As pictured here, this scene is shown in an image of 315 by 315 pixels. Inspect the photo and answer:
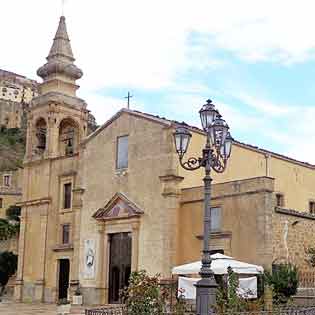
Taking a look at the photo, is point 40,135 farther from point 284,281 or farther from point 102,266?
point 284,281

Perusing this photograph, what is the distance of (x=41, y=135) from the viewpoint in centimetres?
4094

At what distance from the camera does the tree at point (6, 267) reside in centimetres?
4803

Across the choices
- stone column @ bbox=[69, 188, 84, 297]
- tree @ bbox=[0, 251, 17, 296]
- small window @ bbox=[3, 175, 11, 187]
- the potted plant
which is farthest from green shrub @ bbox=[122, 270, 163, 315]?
small window @ bbox=[3, 175, 11, 187]

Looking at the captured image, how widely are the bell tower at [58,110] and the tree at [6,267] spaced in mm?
11661

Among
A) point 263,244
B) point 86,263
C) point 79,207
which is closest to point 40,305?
point 86,263

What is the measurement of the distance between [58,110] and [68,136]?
7.36ft

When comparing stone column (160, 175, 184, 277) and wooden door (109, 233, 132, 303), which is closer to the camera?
stone column (160, 175, 184, 277)

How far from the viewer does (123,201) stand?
33.2m

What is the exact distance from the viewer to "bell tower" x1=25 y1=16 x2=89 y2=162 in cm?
3922

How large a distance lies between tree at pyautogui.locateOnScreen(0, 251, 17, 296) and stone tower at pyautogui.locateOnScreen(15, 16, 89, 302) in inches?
365

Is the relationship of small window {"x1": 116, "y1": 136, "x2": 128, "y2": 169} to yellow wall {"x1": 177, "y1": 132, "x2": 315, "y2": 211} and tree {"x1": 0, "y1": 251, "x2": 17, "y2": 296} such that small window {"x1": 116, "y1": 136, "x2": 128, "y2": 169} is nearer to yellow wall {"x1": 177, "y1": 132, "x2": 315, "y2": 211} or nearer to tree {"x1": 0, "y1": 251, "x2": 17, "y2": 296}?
yellow wall {"x1": 177, "y1": 132, "x2": 315, "y2": 211}

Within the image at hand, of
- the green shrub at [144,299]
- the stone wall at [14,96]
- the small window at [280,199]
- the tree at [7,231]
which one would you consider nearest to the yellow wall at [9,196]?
the tree at [7,231]

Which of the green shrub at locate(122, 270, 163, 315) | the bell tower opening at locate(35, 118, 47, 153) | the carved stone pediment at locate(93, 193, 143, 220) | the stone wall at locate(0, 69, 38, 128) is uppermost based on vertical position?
the stone wall at locate(0, 69, 38, 128)

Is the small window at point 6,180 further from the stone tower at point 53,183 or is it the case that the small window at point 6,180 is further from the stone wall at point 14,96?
the stone tower at point 53,183
